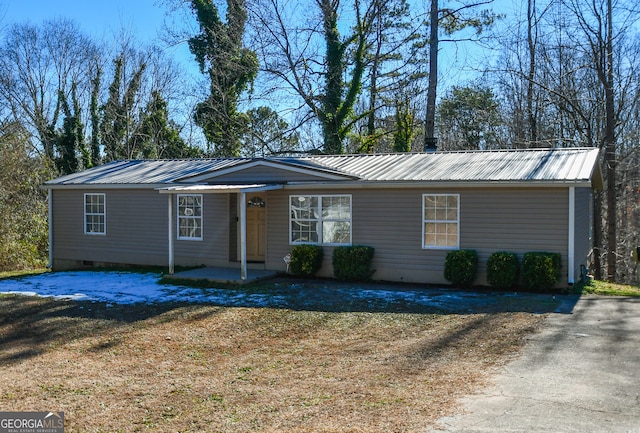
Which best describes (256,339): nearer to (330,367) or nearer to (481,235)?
(330,367)

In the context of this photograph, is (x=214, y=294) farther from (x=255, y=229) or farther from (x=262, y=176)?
(x=262, y=176)

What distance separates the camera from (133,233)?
56.6 ft

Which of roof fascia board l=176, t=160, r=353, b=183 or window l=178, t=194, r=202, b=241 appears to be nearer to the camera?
roof fascia board l=176, t=160, r=353, b=183

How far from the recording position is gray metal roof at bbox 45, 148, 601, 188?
12375mm

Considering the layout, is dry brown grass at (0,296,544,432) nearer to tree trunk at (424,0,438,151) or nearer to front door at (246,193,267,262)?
front door at (246,193,267,262)

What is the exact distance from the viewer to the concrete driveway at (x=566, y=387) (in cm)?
493

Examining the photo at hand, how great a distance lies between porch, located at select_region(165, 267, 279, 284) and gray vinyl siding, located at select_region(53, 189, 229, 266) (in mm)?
924

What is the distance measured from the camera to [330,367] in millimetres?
7242

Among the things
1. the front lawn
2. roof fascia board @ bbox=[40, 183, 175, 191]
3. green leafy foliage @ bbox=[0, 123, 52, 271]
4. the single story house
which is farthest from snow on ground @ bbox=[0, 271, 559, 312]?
green leafy foliage @ bbox=[0, 123, 52, 271]

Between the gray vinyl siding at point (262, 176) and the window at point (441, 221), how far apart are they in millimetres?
2746

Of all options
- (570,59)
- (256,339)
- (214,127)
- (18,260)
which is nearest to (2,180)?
(18,260)

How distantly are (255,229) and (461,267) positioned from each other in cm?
569

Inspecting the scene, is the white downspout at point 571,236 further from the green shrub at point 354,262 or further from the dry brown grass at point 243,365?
the green shrub at point 354,262

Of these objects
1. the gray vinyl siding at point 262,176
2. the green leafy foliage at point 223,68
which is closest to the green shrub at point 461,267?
the gray vinyl siding at point 262,176
